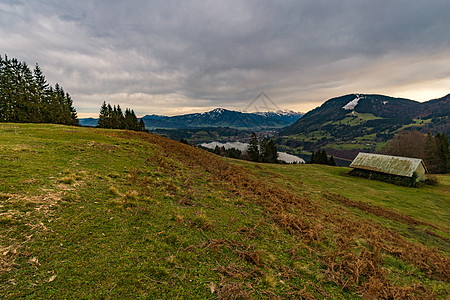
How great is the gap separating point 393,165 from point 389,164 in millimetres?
709

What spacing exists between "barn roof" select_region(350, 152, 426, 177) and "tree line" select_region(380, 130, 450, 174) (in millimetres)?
30075

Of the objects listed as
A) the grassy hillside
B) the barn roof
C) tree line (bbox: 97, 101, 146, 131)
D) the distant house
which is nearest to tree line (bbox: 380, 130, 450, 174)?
the distant house

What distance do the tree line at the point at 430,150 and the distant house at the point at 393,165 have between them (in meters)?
27.1

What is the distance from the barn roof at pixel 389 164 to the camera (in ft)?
118

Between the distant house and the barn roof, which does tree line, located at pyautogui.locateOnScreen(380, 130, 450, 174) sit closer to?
the distant house

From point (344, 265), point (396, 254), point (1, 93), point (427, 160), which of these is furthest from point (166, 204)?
point (427, 160)

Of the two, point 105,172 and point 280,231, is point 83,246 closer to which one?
point 105,172

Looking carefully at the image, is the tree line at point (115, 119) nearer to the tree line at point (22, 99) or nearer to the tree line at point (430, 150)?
the tree line at point (22, 99)

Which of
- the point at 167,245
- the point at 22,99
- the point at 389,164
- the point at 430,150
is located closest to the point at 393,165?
the point at 389,164

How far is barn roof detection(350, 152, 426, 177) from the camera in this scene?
35.9 m

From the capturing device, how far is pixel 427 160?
188ft

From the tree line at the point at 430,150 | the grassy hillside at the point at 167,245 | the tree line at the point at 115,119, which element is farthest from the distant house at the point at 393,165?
the tree line at the point at 115,119

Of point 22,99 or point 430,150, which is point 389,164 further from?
point 22,99

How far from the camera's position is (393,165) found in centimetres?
3806
